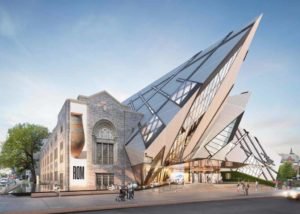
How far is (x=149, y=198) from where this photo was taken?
29562 millimetres

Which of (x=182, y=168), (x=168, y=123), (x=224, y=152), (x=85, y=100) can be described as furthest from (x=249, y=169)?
(x=85, y=100)

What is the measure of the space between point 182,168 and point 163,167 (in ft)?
31.1

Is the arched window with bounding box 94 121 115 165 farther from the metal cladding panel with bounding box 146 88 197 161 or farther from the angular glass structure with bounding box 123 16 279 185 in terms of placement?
the metal cladding panel with bounding box 146 88 197 161

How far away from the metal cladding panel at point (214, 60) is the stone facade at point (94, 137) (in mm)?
11074

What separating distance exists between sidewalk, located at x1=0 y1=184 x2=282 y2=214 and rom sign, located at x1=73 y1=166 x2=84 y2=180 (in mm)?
5904

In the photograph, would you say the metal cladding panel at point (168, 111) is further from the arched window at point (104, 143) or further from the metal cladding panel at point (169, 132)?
the arched window at point (104, 143)

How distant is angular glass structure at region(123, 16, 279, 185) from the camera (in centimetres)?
3941

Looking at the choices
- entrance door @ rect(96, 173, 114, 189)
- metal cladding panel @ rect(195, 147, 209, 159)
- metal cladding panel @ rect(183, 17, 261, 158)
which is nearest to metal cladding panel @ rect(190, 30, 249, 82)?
metal cladding panel @ rect(183, 17, 261, 158)

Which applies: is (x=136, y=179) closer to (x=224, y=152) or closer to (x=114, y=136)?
(x=114, y=136)

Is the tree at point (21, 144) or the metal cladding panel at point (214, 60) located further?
the tree at point (21, 144)

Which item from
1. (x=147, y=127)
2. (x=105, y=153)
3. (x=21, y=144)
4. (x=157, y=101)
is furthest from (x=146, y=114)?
(x=21, y=144)

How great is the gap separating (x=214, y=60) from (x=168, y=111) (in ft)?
34.1

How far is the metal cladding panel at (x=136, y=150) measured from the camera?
3954cm

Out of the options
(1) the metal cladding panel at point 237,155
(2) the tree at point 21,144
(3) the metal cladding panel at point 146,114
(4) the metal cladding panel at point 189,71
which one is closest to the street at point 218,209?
(3) the metal cladding panel at point 146,114
